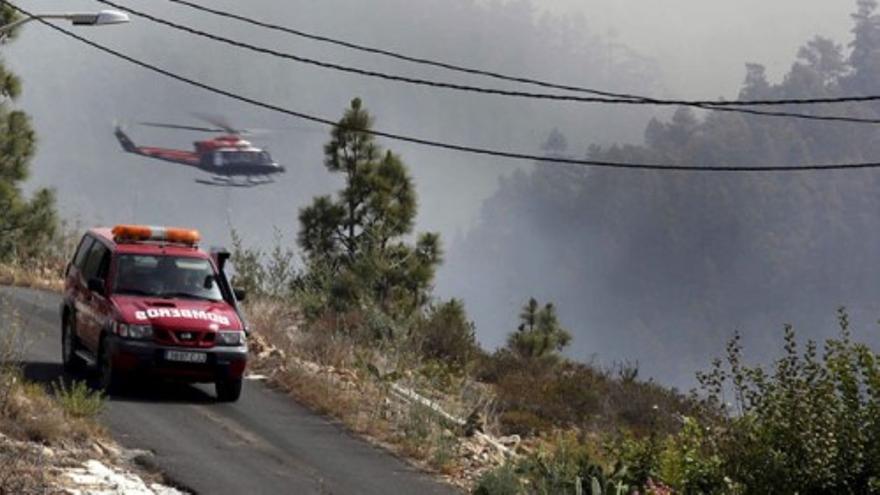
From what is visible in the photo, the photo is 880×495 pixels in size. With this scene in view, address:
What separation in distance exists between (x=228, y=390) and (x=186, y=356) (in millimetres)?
1161

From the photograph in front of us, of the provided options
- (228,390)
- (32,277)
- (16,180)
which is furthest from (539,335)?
(228,390)

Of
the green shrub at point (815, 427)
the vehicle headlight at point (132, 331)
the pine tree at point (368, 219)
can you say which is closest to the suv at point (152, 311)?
the vehicle headlight at point (132, 331)

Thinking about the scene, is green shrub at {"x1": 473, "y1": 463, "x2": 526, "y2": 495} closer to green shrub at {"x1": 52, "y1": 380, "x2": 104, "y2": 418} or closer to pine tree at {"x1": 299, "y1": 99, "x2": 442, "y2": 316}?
green shrub at {"x1": 52, "y1": 380, "x2": 104, "y2": 418}

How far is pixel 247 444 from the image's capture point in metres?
16.9

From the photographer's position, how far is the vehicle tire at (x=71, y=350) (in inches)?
796

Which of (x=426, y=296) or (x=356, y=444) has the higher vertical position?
(x=426, y=296)

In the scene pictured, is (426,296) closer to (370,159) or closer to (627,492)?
(370,159)

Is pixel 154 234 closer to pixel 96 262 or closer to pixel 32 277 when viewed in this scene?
pixel 96 262

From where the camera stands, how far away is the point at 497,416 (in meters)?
19.7

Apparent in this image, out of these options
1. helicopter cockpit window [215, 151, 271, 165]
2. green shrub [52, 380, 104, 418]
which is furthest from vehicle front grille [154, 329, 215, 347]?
helicopter cockpit window [215, 151, 271, 165]

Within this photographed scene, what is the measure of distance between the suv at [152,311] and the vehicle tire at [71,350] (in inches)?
0.5

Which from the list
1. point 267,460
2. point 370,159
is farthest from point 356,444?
point 370,159

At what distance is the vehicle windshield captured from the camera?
1952cm

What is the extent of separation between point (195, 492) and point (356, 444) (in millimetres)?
3973
